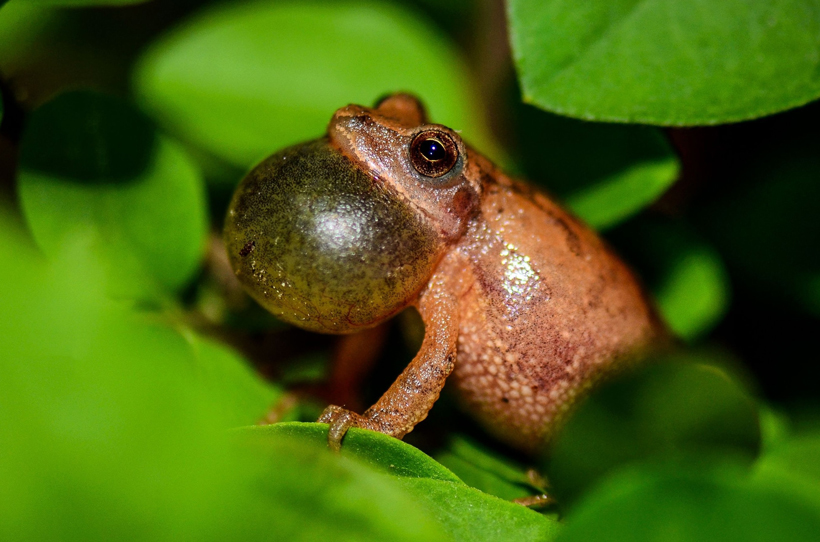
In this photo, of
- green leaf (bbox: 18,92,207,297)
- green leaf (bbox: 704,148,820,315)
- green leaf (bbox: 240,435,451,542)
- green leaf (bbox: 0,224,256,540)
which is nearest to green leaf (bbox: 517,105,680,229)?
green leaf (bbox: 704,148,820,315)

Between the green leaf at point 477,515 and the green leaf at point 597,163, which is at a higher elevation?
the green leaf at point 597,163

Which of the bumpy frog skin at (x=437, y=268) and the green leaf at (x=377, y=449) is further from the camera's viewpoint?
the bumpy frog skin at (x=437, y=268)

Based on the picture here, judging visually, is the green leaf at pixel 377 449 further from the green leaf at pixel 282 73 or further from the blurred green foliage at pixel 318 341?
the green leaf at pixel 282 73

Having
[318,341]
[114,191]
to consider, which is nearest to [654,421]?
[318,341]

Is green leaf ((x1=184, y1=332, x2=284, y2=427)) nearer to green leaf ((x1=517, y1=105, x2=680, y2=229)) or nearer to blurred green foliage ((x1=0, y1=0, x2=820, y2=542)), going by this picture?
blurred green foliage ((x1=0, y1=0, x2=820, y2=542))

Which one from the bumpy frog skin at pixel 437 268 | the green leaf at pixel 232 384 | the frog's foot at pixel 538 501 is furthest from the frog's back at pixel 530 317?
the green leaf at pixel 232 384

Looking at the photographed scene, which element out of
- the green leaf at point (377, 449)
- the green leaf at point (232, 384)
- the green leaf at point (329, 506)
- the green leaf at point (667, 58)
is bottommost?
the green leaf at point (232, 384)

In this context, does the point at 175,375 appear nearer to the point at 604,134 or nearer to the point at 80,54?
the point at 604,134
